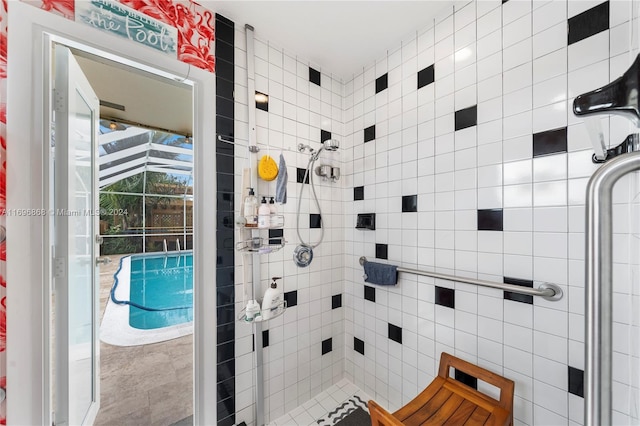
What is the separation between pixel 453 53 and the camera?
4.20 ft

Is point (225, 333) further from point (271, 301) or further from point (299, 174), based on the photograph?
point (299, 174)

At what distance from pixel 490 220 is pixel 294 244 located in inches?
41.8

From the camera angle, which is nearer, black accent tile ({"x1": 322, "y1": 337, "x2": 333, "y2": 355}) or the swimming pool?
the swimming pool

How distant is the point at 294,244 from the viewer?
5.20 ft

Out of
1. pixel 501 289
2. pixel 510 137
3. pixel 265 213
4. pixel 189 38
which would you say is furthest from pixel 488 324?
pixel 189 38

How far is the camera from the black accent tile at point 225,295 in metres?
1.31

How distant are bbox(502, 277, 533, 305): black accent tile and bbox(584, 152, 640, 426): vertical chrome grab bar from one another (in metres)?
0.95

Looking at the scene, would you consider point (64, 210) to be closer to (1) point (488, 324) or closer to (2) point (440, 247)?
(2) point (440, 247)

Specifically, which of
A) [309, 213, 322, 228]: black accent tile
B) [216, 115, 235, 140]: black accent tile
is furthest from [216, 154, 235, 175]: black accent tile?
[309, 213, 322, 228]: black accent tile

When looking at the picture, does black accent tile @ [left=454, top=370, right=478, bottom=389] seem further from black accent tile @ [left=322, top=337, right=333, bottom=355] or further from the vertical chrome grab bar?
the vertical chrome grab bar

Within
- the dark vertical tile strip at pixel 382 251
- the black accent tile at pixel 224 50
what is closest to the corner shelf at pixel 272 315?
the dark vertical tile strip at pixel 382 251

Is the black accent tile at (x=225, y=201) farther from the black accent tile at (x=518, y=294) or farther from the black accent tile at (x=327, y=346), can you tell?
the black accent tile at (x=518, y=294)

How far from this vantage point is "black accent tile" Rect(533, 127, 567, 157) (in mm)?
961

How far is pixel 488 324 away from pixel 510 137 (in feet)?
2.81
